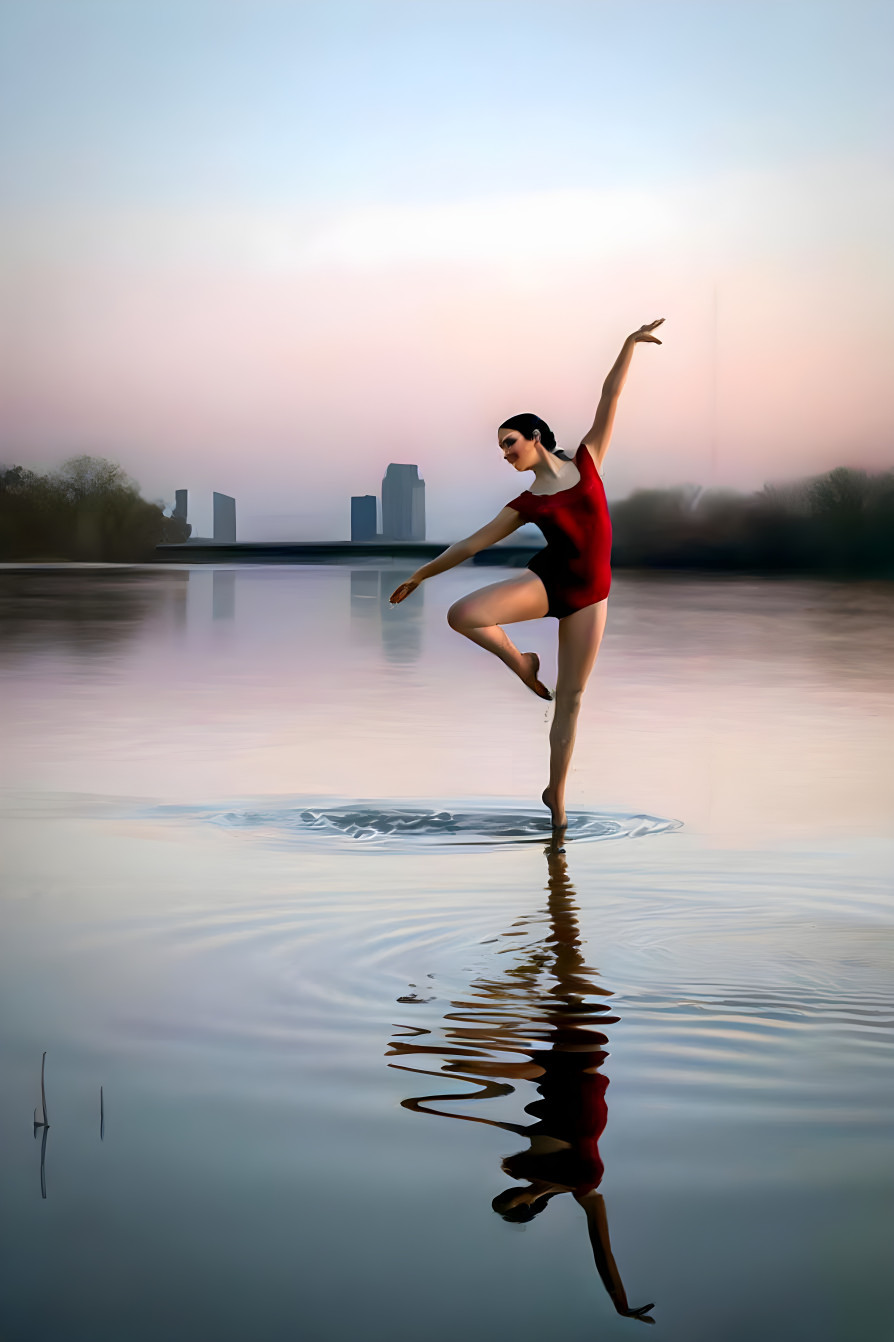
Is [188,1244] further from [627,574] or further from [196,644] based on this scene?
[627,574]

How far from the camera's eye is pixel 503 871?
5.52 m

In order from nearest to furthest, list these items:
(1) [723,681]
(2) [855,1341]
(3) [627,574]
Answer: (2) [855,1341], (1) [723,681], (3) [627,574]

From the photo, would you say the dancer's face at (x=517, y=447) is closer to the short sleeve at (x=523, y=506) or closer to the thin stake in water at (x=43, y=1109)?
the short sleeve at (x=523, y=506)

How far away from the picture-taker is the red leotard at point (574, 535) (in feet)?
22.0

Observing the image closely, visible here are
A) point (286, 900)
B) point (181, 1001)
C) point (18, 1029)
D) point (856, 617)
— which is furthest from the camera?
point (856, 617)

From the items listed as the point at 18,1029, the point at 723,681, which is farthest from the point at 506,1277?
the point at 723,681

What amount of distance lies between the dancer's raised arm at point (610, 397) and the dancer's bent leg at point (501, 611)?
627 mm

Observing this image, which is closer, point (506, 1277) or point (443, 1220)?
point (506, 1277)

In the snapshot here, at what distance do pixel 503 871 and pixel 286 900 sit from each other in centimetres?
92

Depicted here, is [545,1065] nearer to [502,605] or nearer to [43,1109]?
[43,1109]

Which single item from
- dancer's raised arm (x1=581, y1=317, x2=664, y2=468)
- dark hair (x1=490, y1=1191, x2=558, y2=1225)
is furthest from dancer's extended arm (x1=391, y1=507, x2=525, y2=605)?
dark hair (x1=490, y1=1191, x2=558, y2=1225)

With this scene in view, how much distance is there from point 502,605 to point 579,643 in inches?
15.8

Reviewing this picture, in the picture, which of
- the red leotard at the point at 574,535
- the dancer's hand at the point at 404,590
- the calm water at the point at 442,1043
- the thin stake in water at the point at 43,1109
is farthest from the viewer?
the red leotard at the point at 574,535

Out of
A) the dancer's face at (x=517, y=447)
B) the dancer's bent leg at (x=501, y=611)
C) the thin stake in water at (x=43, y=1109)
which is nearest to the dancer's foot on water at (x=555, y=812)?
the dancer's bent leg at (x=501, y=611)
